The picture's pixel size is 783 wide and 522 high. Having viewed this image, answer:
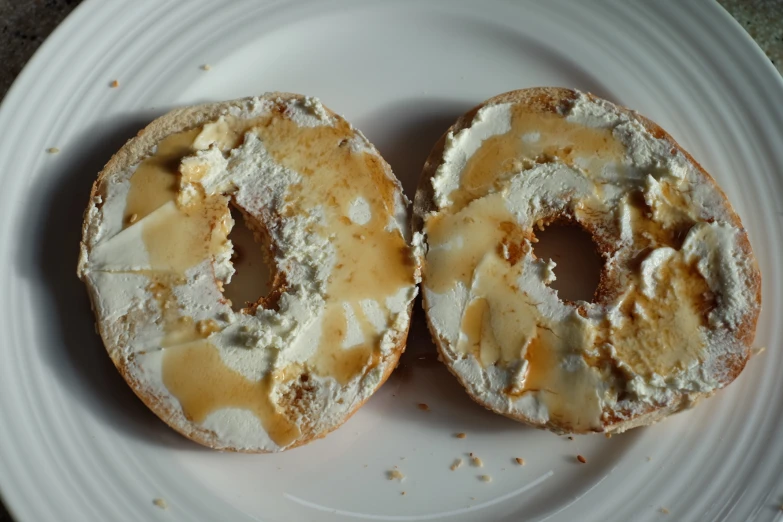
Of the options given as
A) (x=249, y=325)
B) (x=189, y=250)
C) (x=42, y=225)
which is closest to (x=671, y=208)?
(x=249, y=325)

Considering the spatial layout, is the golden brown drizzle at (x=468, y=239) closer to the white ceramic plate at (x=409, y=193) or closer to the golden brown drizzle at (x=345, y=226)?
the golden brown drizzle at (x=345, y=226)

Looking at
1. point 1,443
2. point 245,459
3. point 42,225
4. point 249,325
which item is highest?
point 249,325

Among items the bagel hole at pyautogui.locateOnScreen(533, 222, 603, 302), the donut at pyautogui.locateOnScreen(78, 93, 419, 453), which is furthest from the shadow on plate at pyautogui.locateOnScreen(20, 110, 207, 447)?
the bagel hole at pyautogui.locateOnScreen(533, 222, 603, 302)

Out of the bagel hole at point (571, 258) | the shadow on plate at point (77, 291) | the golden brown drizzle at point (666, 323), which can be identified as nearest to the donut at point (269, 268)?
the shadow on plate at point (77, 291)

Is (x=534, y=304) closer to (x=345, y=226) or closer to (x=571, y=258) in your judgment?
(x=571, y=258)

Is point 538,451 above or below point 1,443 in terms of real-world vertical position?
above

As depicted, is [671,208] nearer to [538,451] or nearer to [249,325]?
[538,451]

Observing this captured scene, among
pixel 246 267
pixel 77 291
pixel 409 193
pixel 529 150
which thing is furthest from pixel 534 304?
pixel 77 291
